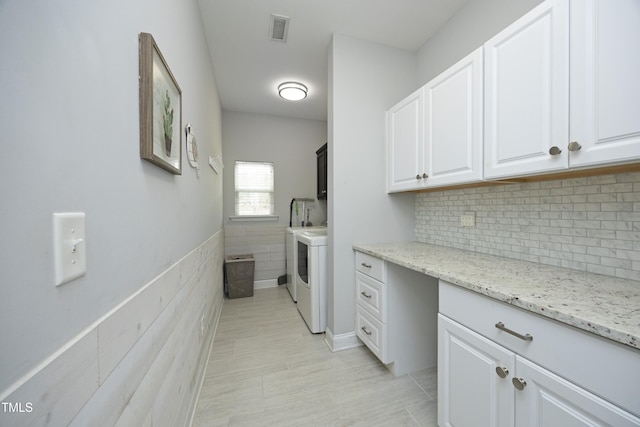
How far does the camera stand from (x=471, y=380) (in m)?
1.02

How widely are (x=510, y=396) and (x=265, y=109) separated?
3.89 metres

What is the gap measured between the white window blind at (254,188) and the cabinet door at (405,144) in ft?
7.55

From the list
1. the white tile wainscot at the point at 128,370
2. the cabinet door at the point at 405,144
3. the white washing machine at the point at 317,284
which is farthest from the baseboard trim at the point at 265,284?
the cabinet door at the point at 405,144

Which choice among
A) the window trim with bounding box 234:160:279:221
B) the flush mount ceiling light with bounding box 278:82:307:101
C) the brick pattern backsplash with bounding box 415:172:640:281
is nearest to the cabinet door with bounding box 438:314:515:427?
the brick pattern backsplash with bounding box 415:172:640:281

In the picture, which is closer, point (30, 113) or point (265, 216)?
point (30, 113)

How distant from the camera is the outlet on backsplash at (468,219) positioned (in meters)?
1.68

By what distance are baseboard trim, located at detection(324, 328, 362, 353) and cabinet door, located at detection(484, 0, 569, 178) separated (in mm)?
1653

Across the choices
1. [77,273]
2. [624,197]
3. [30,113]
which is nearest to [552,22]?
A: [624,197]

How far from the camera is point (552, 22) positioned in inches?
39.1

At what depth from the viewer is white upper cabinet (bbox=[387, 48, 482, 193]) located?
1363 mm

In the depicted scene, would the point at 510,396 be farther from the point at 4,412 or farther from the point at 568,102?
the point at 4,412

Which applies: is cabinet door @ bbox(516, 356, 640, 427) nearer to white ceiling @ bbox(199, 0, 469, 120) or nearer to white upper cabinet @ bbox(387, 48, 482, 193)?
white upper cabinet @ bbox(387, 48, 482, 193)

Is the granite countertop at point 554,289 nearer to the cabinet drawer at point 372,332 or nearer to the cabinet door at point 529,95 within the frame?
the cabinet door at point 529,95

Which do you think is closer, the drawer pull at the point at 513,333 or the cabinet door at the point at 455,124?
the drawer pull at the point at 513,333
